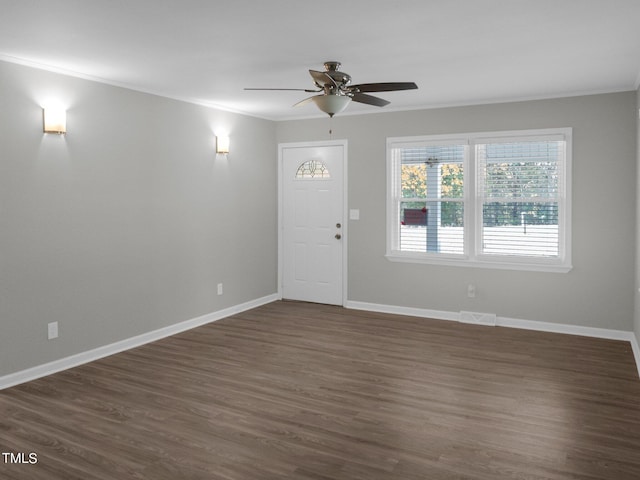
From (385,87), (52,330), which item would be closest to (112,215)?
(52,330)

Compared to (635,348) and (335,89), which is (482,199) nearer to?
(635,348)

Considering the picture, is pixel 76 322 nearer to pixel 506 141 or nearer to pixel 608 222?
pixel 506 141

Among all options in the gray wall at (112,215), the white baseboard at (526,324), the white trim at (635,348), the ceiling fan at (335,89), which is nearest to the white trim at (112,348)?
the gray wall at (112,215)

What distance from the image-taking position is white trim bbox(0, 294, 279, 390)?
157 inches

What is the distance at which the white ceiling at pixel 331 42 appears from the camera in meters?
2.85

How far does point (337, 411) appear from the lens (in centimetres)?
346

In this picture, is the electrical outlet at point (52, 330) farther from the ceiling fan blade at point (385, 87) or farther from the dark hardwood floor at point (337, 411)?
the ceiling fan blade at point (385, 87)

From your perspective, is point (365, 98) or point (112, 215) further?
point (112, 215)

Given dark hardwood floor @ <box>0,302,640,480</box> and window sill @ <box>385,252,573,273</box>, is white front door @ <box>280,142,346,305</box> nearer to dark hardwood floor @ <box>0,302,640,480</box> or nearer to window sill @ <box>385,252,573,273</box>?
window sill @ <box>385,252,573,273</box>

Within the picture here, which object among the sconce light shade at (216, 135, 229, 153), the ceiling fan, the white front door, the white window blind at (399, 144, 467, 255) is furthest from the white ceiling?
the white front door

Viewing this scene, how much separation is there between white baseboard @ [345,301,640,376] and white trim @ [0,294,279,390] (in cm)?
157

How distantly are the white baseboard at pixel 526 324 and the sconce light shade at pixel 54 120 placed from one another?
3826 millimetres

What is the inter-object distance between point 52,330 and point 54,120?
65.8 inches

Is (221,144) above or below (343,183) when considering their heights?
above
